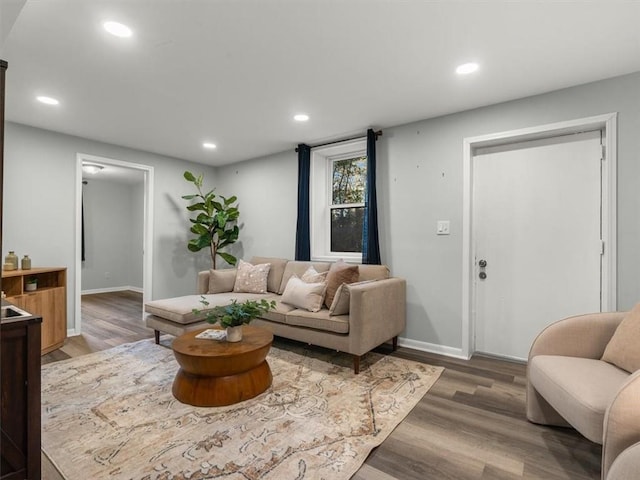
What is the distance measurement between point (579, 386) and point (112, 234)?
7969 millimetres

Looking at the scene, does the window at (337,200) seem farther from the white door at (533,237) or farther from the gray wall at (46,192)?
the gray wall at (46,192)

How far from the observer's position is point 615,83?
247 centimetres

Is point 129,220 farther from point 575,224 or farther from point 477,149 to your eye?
point 575,224

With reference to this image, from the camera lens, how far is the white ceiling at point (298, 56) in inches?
70.5

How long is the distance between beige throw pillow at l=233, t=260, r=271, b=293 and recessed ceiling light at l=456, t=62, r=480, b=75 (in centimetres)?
293

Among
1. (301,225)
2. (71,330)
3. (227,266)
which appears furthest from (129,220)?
(301,225)

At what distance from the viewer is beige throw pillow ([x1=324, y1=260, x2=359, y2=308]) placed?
3073 mm

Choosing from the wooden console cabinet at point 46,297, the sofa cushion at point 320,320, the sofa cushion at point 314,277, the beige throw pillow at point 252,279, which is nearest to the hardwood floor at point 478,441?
the sofa cushion at point 320,320

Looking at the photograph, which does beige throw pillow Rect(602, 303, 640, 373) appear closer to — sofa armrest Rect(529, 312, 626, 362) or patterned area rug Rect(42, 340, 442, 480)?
sofa armrest Rect(529, 312, 626, 362)

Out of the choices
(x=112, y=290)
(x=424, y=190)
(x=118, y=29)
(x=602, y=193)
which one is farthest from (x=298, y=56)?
(x=112, y=290)

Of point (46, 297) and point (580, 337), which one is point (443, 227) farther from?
point (46, 297)

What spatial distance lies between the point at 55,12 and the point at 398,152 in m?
2.91

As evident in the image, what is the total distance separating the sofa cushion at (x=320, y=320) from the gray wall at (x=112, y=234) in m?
5.43

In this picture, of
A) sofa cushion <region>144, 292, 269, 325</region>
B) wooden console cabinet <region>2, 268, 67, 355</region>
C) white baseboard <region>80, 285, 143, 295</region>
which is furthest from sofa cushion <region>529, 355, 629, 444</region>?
white baseboard <region>80, 285, 143, 295</region>
